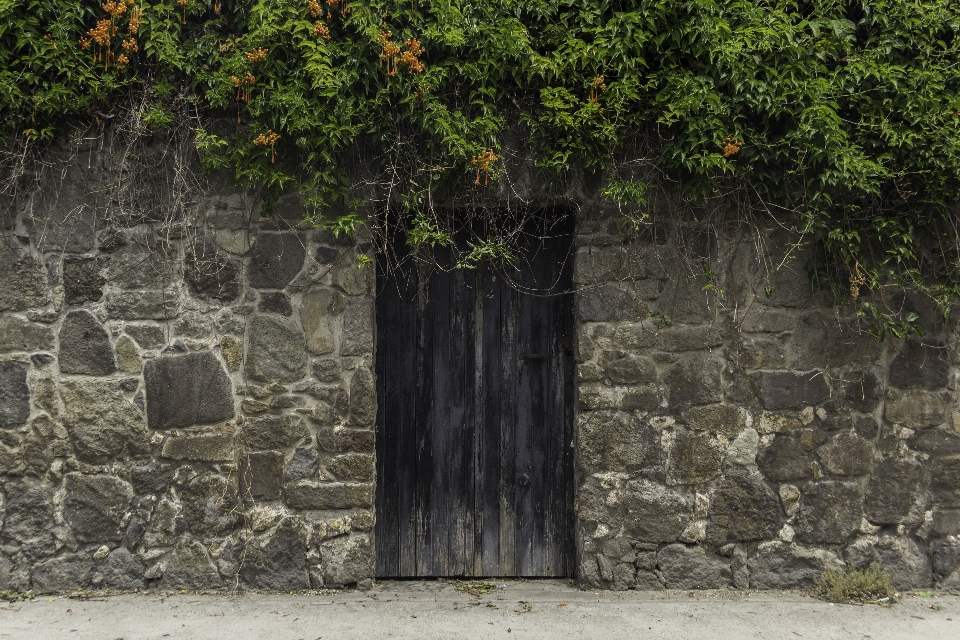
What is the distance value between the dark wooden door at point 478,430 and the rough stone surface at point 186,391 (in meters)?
0.83

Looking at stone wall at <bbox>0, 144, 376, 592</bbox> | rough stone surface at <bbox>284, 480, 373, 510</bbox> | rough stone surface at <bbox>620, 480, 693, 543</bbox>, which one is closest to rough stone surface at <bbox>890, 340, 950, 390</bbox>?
rough stone surface at <bbox>620, 480, 693, 543</bbox>

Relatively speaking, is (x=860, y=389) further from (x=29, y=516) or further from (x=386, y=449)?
(x=29, y=516)

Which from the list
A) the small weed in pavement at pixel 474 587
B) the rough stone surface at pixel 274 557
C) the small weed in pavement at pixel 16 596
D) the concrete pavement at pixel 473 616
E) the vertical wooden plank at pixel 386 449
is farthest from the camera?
the vertical wooden plank at pixel 386 449

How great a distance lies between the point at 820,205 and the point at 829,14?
92 cm

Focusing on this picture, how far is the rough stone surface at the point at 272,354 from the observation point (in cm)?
404

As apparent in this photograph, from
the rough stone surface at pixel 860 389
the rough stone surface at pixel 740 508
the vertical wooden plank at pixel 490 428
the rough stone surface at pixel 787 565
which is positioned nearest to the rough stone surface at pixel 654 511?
the rough stone surface at pixel 740 508

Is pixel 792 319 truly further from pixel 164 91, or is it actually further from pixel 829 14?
pixel 164 91

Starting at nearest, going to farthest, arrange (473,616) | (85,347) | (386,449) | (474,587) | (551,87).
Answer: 1. (473,616)
2. (551,87)
3. (85,347)
4. (474,587)
5. (386,449)

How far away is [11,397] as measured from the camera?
13.1 ft

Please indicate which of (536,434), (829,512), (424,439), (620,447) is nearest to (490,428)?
(536,434)

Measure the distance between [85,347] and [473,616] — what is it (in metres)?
2.32

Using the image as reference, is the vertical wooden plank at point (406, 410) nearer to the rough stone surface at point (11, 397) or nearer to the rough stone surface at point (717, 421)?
the rough stone surface at point (717, 421)

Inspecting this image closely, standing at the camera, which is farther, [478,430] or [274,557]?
[478,430]

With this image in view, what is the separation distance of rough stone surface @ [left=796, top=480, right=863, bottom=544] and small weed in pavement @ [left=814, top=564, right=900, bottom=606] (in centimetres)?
18
